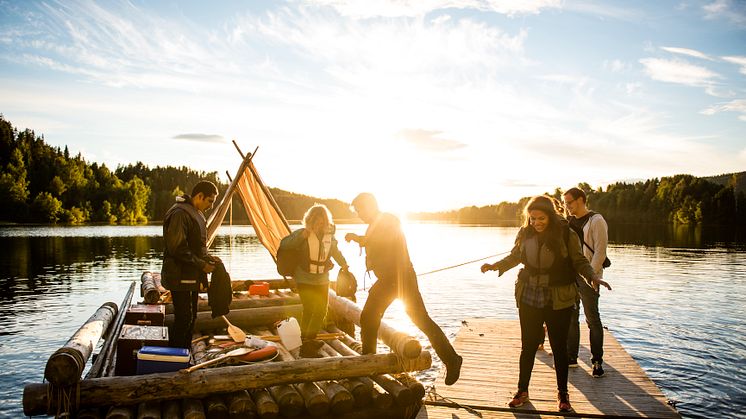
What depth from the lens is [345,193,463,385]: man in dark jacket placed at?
22.0ft

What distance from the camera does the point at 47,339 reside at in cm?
1482

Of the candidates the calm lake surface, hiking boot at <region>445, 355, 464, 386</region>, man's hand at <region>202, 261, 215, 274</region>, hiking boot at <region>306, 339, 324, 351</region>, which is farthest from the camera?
the calm lake surface

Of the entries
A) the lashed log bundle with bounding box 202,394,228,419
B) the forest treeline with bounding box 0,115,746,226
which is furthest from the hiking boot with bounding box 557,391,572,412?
the forest treeline with bounding box 0,115,746,226

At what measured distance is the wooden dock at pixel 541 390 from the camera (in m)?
6.89

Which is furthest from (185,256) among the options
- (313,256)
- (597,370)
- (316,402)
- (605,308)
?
(605,308)

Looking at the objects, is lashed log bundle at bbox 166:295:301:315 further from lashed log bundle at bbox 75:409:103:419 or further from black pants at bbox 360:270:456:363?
lashed log bundle at bbox 75:409:103:419

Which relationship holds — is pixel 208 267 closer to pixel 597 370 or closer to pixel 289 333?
pixel 289 333

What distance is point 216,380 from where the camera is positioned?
6.22m

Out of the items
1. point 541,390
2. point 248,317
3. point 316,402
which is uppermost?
point 248,317

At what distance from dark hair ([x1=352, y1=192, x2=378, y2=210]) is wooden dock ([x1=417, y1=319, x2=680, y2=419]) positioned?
269cm

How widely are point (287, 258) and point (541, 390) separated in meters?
4.06

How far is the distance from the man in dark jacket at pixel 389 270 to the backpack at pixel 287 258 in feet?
4.94

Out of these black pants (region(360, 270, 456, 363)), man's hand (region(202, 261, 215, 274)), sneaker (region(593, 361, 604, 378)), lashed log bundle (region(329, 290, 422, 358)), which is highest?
man's hand (region(202, 261, 215, 274))

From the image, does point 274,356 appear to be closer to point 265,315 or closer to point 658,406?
point 265,315
